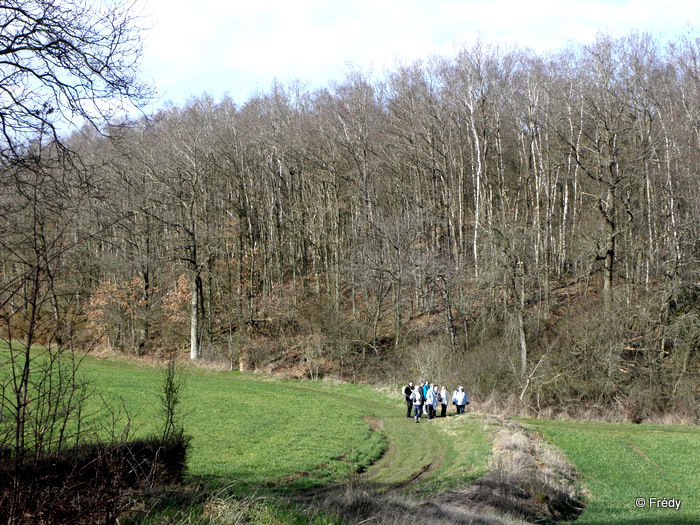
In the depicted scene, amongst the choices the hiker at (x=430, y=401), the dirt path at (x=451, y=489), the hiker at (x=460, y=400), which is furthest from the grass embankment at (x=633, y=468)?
the hiker at (x=430, y=401)

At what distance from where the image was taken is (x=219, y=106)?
179ft

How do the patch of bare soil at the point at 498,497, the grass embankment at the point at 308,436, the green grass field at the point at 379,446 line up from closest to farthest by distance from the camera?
the patch of bare soil at the point at 498,497
the green grass field at the point at 379,446
the grass embankment at the point at 308,436

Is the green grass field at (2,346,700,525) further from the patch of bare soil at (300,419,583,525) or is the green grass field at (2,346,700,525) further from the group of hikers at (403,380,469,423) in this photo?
the group of hikers at (403,380,469,423)

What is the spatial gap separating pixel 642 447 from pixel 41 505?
71.1 feet

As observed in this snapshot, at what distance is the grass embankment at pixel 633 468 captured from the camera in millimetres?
14008

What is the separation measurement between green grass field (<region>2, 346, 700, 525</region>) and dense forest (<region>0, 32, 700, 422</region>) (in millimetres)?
4632

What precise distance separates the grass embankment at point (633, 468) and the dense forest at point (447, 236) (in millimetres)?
3820

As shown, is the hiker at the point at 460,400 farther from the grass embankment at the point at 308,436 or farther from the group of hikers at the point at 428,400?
the grass embankment at the point at 308,436

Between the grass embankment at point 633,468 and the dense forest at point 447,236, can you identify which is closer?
the grass embankment at point 633,468

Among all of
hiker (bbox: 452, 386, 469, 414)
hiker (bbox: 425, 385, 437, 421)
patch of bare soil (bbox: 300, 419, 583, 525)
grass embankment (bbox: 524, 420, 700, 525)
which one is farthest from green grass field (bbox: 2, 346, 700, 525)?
hiker (bbox: 452, 386, 469, 414)

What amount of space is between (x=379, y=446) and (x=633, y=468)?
793 centimetres

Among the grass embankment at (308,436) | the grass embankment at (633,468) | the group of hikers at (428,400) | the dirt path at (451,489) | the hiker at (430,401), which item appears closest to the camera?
the dirt path at (451,489)

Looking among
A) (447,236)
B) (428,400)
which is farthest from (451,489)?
(447,236)

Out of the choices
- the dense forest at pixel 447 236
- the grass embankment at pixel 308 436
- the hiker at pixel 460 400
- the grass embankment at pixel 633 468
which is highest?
the dense forest at pixel 447 236
